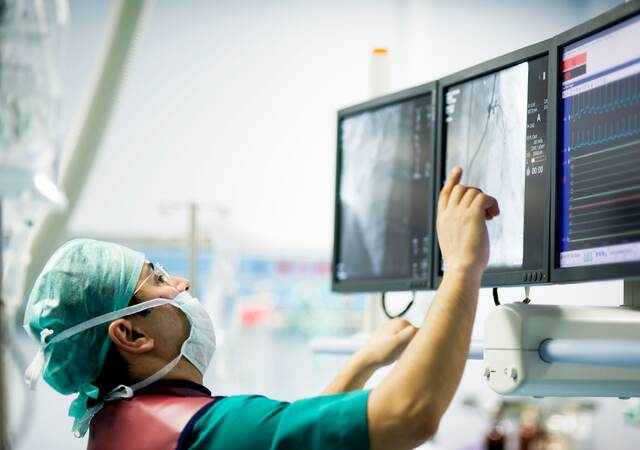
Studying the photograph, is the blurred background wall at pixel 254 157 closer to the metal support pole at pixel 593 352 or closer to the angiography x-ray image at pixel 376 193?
the angiography x-ray image at pixel 376 193

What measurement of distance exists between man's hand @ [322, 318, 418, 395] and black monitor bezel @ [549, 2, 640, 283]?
320 millimetres

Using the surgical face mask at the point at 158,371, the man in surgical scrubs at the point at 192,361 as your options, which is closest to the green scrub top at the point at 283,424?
the man in surgical scrubs at the point at 192,361

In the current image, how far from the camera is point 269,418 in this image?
133 centimetres

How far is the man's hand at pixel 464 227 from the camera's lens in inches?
50.0

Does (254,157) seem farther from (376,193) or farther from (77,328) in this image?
(77,328)

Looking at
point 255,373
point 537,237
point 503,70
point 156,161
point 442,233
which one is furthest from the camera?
point 255,373

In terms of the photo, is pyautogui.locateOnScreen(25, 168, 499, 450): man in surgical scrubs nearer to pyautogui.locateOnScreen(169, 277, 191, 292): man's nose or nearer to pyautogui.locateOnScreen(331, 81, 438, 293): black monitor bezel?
pyautogui.locateOnScreen(169, 277, 191, 292): man's nose

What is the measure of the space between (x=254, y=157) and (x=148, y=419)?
2328 mm

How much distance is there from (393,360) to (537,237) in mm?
365

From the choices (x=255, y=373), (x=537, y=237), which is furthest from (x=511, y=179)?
(x=255, y=373)

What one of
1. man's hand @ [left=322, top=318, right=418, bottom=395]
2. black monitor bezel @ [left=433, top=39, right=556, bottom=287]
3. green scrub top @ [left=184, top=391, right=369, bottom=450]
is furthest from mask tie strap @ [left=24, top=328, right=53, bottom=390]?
black monitor bezel @ [left=433, top=39, right=556, bottom=287]

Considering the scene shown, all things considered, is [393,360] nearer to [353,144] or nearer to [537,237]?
[537,237]

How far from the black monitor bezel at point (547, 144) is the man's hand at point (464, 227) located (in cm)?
16

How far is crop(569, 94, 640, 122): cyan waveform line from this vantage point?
1302mm
